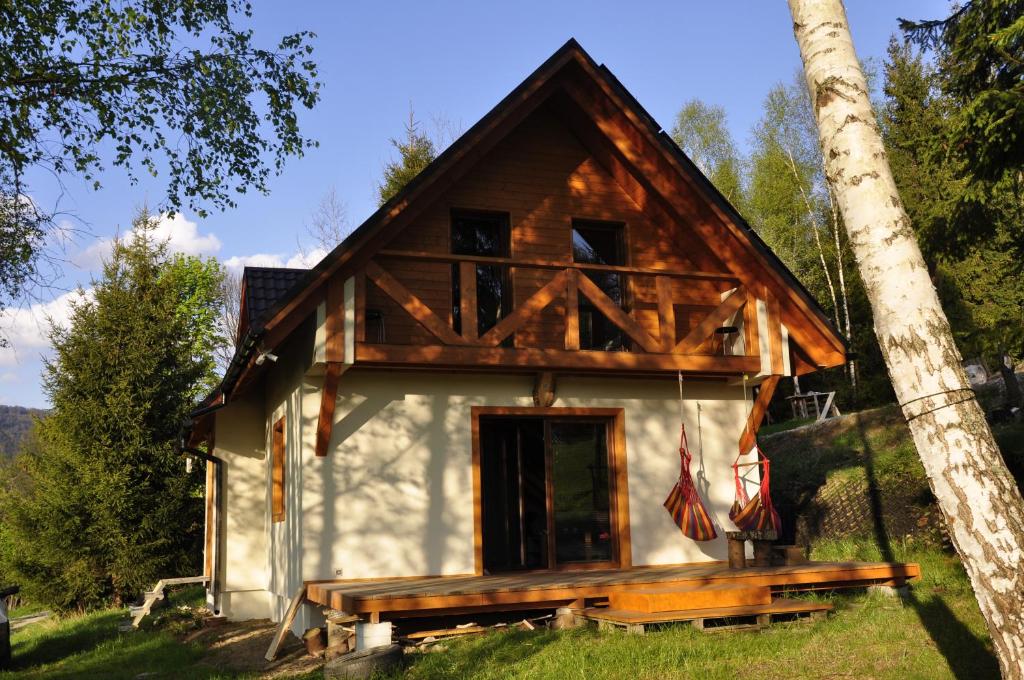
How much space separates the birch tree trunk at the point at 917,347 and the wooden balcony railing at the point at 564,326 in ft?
15.3

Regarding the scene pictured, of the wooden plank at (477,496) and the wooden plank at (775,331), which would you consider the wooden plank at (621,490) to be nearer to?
the wooden plank at (477,496)

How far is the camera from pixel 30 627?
50.0 feet

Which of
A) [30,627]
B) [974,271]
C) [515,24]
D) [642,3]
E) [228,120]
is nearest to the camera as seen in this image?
[642,3]

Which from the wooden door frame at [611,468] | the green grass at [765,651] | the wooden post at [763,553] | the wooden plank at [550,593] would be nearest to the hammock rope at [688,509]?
the wooden post at [763,553]

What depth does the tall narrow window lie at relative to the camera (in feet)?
33.0

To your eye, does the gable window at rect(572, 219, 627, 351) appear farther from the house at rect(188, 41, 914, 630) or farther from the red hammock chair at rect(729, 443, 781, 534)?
the red hammock chair at rect(729, 443, 781, 534)

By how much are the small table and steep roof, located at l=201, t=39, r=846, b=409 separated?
87.3 inches

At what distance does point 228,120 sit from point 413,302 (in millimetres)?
3530

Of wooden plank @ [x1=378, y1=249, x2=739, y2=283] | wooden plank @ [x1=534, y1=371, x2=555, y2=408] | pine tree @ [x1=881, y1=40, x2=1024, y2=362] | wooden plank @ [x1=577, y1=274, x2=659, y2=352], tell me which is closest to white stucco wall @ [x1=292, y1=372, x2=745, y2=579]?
wooden plank @ [x1=534, y1=371, x2=555, y2=408]

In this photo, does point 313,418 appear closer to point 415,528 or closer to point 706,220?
point 415,528

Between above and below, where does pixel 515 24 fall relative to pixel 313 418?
above

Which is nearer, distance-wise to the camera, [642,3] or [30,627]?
[642,3]

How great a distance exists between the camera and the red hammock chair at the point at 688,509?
8.78m

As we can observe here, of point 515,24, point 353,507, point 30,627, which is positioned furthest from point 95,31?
point 30,627
